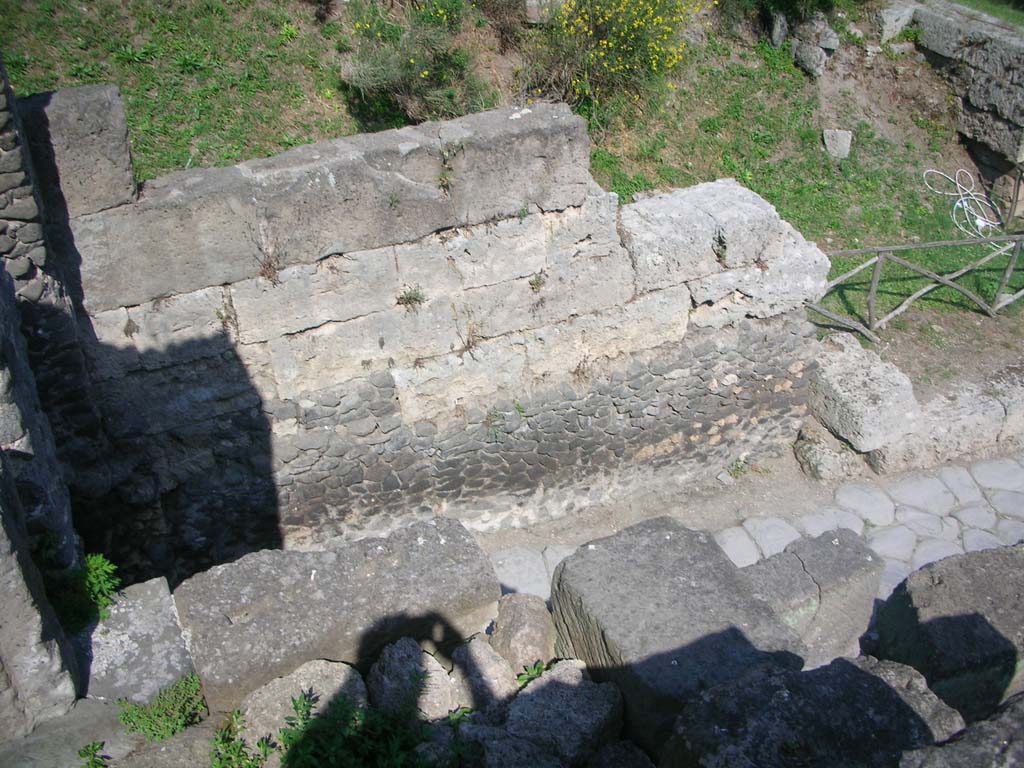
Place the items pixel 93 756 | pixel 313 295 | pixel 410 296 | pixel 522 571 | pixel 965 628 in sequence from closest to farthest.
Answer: pixel 93 756 < pixel 965 628 < pixel 313 295 < pixel 410 296 < pixel 522 571

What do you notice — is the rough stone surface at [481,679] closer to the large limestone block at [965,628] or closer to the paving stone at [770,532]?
the large limestone block at [965,628]

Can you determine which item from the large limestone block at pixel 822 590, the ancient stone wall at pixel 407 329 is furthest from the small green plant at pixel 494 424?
the large limestone block at pixel 822 590

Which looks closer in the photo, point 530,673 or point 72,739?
point 72,739

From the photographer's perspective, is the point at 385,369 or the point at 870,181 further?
the point at 870,181

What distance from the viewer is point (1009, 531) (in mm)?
5988

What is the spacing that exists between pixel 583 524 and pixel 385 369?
192cm

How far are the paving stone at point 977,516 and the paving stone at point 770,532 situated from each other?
49.7 inches

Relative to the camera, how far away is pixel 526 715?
3143mm

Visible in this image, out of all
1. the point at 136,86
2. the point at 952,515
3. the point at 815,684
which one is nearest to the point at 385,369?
the point at 815,684

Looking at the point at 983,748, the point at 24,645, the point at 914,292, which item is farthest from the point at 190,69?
the point at 983,748

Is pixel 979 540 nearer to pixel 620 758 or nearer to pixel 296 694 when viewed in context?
pixel 620 758

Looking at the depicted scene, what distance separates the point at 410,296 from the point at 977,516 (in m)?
4.45

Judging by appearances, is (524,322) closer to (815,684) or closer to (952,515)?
(815,684)

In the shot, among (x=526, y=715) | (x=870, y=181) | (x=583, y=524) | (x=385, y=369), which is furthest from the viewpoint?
(x=870, y=181)
